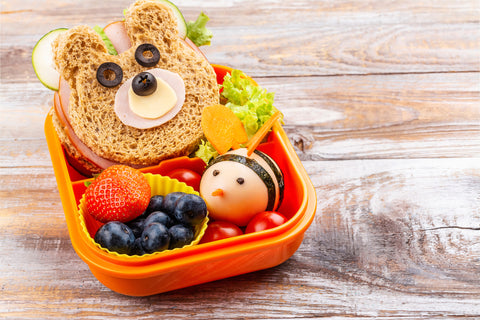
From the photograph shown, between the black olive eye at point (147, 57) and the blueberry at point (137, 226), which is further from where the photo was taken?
the black olive eye at point (147, 57)

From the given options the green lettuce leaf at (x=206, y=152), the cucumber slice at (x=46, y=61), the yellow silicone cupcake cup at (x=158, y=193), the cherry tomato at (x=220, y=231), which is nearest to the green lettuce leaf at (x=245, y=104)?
the green lettuce leaf at (x=206, y=152)

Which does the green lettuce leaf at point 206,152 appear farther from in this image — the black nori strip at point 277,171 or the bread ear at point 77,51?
the bread ear at point 77,51

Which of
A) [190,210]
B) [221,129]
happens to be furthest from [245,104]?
[190,210]

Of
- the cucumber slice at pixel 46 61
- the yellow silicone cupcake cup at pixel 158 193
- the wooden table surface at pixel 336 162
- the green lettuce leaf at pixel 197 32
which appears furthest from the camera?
the green lettuce leaf at pixel 197 32

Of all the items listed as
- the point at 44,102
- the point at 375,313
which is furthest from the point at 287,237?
the point at 44,102

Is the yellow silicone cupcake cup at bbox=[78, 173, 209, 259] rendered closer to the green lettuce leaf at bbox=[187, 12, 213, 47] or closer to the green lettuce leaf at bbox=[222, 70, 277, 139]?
the green lettuce leaf at bbox=[222, 70, 277, 139]

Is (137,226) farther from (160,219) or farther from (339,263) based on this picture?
(339,263)

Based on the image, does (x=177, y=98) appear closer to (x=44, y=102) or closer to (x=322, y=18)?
(x=44, y=102)

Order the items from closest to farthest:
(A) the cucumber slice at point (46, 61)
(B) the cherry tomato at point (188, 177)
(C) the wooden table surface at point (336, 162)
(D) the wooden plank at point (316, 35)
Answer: (C) the wooden table surface at point (336, 162) → (B) the cherry tomato at point (188, 177) → (A) the cucumber slice at point (46, 61) → (D) the wooden plank at point (316, 35)
